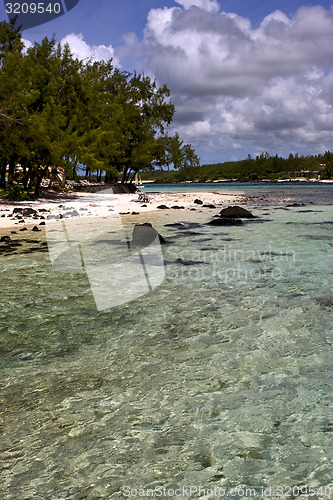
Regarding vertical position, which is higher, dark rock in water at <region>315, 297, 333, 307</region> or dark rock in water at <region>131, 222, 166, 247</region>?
dark rock in water at <region>131, 222, 166, 247</region>

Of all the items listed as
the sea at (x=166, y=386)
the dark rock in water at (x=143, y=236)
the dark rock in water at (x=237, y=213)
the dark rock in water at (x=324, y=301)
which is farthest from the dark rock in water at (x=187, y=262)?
the dark rock in water at (x=237, y=213)

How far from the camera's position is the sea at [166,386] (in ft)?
7.90

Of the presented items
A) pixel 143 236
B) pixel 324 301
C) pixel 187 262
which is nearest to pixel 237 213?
pixel 143 236

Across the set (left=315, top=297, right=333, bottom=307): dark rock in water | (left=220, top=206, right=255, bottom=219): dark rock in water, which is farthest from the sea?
(left=220, top=206, right=255, bottom=219): dark rock in water

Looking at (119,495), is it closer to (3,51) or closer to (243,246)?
(243,246)

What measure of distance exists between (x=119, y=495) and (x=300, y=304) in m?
4.12

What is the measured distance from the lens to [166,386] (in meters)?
3.46

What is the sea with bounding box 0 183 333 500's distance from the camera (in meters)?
2.41

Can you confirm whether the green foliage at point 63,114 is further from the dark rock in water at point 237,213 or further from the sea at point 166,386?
the sea at point 166,386

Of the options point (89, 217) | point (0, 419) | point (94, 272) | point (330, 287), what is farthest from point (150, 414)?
point (89, 217)

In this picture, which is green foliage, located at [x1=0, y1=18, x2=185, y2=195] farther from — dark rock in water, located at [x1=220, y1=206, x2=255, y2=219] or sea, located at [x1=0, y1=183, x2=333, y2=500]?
sea, located at [x1=0, y1=183, x2=333, y2=500]

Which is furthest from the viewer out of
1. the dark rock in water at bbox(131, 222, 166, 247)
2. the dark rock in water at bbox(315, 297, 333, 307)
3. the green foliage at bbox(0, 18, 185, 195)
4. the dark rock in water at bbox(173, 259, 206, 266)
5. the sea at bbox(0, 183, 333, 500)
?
the green foliage at bbox(0, 18, 185, 195)

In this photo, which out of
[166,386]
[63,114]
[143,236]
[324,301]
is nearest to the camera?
[166,386]

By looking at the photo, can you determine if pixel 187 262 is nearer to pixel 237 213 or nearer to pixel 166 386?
pixel 166 386
